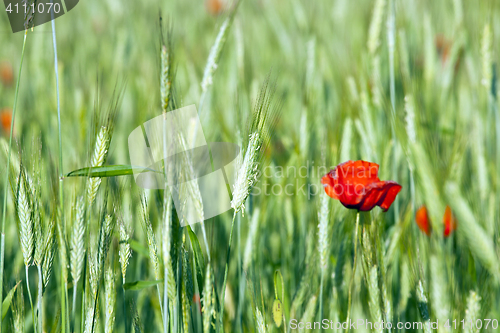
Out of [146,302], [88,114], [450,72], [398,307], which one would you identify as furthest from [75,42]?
[398,307]

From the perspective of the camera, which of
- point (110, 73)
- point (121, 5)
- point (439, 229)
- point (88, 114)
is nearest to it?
point (439, 229)

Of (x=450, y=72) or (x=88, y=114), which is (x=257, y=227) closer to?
(x=88, y=114)

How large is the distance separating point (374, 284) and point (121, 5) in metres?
1.55

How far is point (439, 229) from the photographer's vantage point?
35 centimetres

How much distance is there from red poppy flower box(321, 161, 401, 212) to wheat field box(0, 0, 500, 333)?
2 cm

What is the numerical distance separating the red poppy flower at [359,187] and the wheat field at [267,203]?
23 mm

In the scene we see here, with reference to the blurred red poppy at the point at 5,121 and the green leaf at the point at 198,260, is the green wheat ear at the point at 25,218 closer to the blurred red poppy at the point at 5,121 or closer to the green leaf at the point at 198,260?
the green leaf at the point at 198,260

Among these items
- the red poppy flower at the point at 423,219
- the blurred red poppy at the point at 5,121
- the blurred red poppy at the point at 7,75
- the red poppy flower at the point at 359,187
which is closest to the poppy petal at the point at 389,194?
the red poppy flower at the point at 359,187

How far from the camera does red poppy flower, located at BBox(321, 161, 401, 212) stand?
42 centimetres

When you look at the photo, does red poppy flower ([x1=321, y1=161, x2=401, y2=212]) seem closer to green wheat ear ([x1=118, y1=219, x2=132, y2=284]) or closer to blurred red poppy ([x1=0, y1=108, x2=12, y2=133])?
green wheat ear ([x1=118, y1=219, x2=132, y2=284])

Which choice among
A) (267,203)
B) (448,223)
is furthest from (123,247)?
(448,223)

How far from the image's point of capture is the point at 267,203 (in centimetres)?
73

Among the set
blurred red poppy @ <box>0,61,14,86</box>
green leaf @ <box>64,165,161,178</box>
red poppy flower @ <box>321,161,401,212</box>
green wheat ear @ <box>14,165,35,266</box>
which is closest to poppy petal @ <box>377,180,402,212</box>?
red poppy flower @ <box>321,161,401,212</box>

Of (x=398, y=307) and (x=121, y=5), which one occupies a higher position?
(x=121, y=5)
